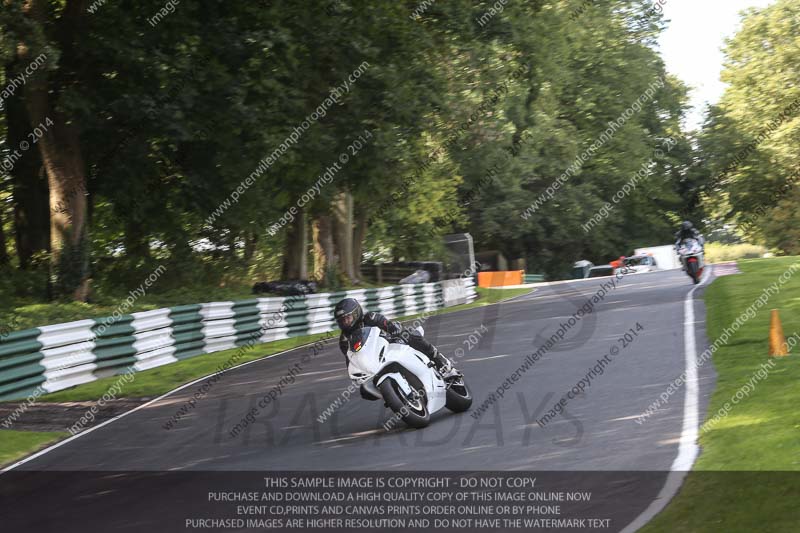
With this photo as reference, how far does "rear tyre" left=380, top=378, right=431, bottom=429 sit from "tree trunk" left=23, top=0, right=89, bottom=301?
47.1 ft

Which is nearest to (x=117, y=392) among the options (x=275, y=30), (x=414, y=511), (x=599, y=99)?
(x=275, y=30)

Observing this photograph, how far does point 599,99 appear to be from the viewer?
189ft

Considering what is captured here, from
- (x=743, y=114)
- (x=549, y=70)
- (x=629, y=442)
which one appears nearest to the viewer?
(x=629, y=442)

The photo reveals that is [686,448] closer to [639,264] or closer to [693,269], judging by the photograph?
[693,269]

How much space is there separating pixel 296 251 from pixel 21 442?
21169mm

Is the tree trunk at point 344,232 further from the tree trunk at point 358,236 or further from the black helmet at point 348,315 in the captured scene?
the black helmet at point 348,315

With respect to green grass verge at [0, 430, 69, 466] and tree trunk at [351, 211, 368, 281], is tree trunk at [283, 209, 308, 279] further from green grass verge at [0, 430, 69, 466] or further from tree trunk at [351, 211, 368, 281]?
green grass verge at [0, 430, 69, 466]

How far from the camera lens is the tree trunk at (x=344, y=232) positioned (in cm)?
3712

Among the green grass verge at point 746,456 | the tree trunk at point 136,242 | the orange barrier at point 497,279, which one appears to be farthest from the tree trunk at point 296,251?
the green grass verge at point 746,456

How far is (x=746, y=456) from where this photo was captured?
7.75m

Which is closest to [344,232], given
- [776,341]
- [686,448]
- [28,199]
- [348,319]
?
[28,199]

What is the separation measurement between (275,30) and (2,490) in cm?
1448

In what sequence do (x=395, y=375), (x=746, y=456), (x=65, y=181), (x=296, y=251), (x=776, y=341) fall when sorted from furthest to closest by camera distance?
1. (x=296, y=251)
2. (x=65, y=181)
3. (x=776, y=341)
4. (x=395, y=375)
5. (x=746, y=456)

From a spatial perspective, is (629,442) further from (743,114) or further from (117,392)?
(743,114)
